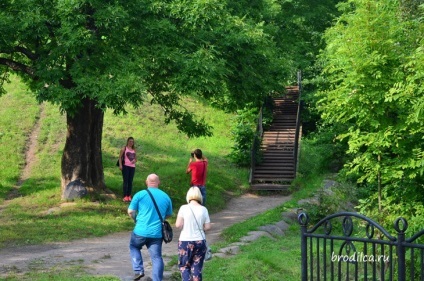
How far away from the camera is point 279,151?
25.6m

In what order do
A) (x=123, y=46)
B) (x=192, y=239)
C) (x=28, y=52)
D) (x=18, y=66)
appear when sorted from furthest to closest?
(x=18, y=66) → (x=28, y=52) → (x=123, y=46) → (x=192, y=239)

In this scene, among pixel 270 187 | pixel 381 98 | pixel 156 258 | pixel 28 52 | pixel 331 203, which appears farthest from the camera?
pixel 270 187

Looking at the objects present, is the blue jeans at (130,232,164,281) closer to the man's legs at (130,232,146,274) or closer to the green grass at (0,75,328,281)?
the man's legs at (130,232,146,274)

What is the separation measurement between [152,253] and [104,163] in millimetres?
14384

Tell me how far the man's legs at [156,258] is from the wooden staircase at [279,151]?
533 inches

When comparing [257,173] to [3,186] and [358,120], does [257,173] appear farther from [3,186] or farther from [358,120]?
[358,120]

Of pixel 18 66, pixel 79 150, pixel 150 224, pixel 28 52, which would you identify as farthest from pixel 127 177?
pixel 150 224

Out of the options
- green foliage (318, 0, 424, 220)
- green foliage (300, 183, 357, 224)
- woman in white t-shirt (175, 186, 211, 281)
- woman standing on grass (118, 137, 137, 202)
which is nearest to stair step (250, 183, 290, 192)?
green foliage (300, 183, 357, 224)

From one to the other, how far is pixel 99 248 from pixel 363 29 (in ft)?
21.1

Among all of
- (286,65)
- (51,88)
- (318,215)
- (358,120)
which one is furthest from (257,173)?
(358,120)

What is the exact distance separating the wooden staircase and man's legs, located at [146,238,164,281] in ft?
44.5

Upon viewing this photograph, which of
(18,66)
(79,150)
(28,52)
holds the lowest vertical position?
(79,150)

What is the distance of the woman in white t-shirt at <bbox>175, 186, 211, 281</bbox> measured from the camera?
30.1 feet

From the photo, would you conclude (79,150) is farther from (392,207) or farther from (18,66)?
(392,207)
